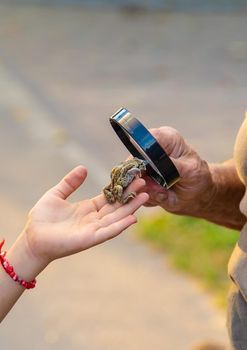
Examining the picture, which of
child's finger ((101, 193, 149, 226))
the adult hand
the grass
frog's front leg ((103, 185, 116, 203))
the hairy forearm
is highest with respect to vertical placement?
frog's front leg ((103, 185, 116, 203))

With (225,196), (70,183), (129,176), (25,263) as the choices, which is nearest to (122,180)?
(129,176)

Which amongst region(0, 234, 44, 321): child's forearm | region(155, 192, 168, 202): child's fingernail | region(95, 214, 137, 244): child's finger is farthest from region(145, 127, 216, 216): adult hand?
region(0, 234, 44, 321): child's forearm

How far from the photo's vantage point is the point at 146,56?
245 inches

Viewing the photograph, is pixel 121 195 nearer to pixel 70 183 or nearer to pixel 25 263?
pixel 70 183

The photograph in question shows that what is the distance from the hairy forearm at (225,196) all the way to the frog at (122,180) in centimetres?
36

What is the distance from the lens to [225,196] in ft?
7.06

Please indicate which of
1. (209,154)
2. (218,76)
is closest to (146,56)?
(218,76)

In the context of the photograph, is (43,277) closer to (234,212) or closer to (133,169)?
(234,212)

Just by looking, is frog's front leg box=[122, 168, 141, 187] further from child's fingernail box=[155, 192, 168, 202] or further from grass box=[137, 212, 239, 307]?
grass box=[137, 212, 239, 307]

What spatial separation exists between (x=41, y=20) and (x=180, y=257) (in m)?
3.79

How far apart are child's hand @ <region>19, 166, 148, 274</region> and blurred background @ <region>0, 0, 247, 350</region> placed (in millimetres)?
797

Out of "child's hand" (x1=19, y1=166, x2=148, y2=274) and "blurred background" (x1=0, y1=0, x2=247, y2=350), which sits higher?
"child's hand" (x1=19, y1=166, x2=148, y2=274)

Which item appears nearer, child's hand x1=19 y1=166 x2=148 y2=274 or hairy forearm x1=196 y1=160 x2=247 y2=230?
child's hand x1=19 y1=166 x2=148 y2=274

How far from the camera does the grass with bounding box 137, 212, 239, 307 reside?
3.53 meters
